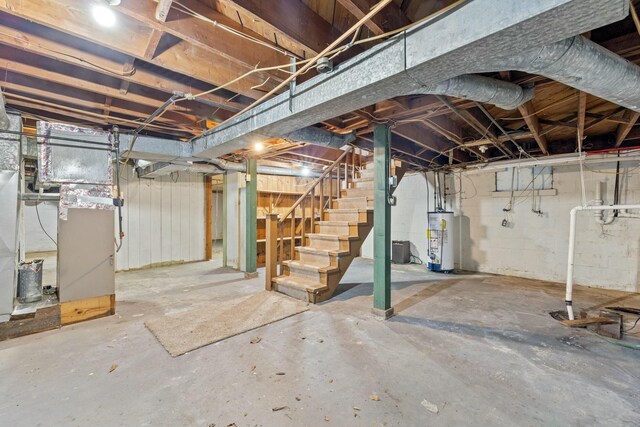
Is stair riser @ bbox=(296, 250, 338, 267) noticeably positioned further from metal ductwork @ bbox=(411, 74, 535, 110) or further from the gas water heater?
the gas water heater

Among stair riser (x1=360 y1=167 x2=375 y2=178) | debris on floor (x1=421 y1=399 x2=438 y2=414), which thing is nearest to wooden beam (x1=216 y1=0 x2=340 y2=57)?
debris on floor (x1=421 y1=399 x2=438 y2=414)

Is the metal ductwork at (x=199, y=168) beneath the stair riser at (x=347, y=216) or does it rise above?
above

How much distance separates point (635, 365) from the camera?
2.17 m

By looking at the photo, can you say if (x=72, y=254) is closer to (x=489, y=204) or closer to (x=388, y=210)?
(x=388, y=210)

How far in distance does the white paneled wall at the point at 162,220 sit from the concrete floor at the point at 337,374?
9.08 feet

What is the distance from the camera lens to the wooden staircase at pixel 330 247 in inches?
145

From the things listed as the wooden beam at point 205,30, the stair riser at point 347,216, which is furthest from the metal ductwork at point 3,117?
the stair riser at point 347,216

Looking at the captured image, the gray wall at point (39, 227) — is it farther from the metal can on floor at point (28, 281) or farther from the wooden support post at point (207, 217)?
the metal can on floor at point (28, 281)

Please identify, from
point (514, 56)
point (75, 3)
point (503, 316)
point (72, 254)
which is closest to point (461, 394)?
point (503, 316)

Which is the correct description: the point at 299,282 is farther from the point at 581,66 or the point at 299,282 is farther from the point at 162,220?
the point at 162,220

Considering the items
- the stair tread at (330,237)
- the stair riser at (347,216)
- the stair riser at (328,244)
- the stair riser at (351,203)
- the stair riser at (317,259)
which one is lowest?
the stair riser at (317,259)

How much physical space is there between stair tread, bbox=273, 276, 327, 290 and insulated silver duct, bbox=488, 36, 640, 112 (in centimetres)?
288

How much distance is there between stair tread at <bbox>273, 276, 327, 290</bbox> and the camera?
3609mm

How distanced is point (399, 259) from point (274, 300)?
3.55 m
